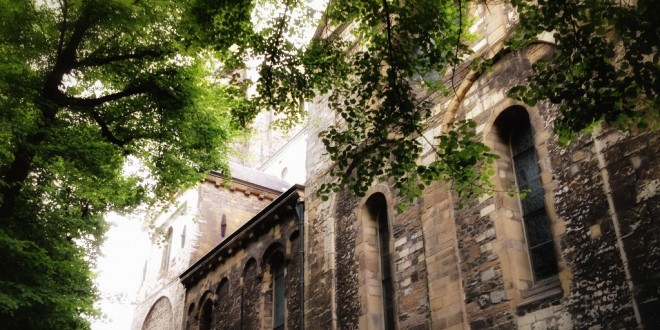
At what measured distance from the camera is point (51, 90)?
9914mm

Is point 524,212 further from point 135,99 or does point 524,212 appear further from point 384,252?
point 135,99

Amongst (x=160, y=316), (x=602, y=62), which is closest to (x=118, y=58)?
(x=602, y=62)

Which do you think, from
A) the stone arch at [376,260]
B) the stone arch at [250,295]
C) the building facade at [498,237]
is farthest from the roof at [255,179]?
the stone arch at [376,260]

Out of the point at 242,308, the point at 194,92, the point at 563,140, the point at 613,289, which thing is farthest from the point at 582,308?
the point at 242,308

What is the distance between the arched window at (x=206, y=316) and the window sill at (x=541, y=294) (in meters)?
12.8

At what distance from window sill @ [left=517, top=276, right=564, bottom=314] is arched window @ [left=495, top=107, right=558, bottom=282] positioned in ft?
0.55

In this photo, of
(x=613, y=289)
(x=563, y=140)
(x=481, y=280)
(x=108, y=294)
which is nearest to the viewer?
(x=563, y=140)

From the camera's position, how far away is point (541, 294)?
753 cm

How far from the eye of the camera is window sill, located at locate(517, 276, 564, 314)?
23.9 ft

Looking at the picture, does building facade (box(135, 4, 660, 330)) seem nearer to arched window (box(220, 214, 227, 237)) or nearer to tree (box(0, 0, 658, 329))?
tree (box(0, 0, 658, 329))

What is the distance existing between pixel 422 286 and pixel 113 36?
23.8ft

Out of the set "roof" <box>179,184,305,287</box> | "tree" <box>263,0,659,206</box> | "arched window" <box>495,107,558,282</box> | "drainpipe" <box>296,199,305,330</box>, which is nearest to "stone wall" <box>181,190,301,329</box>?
"roof" <box>179,184,305,287</box>

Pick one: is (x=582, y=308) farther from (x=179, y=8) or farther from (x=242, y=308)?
(x=242, y=308)

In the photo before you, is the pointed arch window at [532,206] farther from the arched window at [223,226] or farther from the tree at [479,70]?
the arched window at [223,226]
